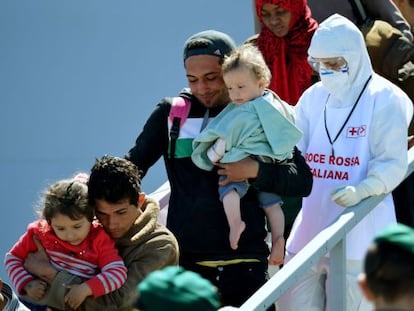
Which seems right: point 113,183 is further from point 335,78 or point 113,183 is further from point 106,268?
point 335,78

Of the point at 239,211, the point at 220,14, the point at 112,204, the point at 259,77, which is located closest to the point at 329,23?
the point at 259,77

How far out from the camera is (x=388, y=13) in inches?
210

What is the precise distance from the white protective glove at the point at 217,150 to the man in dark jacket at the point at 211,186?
0.12 feet

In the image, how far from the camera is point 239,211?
415 centimetres

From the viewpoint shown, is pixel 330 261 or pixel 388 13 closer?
pixel 330 261

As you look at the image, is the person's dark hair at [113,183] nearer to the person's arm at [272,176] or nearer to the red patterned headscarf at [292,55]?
the person's arm at [272,176]

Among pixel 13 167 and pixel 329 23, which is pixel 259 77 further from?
pixel 13 167

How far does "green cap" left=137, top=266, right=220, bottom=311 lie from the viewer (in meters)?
2.39

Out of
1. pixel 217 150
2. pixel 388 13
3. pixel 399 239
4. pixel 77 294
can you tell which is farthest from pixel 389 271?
pixel 388 13

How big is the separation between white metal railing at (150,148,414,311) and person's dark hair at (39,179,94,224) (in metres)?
0.64

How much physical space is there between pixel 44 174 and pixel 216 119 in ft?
9.63

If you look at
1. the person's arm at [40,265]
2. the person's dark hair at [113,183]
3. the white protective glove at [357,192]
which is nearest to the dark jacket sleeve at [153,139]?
the person's dark hair at [113,183]

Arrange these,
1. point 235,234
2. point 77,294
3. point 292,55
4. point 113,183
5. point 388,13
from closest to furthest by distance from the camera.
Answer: point 77,294, point 113,183, point 235,234, point 292,55, point 388,13

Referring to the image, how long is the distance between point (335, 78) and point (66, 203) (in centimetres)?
117
